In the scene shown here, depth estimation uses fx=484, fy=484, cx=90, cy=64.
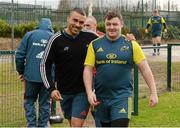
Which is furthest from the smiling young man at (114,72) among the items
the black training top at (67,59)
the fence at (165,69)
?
the fence at (165,69)

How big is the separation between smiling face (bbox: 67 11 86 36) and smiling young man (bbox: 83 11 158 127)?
45 centimetres

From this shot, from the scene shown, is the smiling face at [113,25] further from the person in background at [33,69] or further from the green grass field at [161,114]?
the green grass field at [161,114]

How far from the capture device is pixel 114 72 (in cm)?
549

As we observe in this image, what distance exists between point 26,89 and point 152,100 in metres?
2.98

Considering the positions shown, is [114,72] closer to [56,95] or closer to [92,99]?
[92,99]

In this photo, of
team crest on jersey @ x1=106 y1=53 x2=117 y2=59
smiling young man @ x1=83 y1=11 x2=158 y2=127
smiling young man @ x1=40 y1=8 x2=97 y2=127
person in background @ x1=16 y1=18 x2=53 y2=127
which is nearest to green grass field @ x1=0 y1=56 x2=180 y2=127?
person in background @ x1=16 y1=18 x2=53 y2=127

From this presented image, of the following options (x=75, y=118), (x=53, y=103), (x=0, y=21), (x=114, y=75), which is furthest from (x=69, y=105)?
(x=0, y=21)

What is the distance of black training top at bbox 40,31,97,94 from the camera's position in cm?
603

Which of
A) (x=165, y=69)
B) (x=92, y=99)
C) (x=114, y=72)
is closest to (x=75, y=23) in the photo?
(x=114, y=72)

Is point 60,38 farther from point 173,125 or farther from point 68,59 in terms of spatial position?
point 173,125

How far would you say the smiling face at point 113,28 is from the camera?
5512 mm

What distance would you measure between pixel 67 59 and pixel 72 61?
0.22ft

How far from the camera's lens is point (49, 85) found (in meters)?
6.02

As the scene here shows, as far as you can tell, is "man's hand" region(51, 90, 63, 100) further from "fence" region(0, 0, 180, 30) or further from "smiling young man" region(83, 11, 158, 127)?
"fence" region(0, 0, 180, 30)
